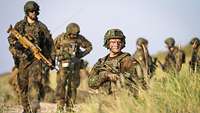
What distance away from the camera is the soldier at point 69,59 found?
16.2m

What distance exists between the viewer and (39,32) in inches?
540

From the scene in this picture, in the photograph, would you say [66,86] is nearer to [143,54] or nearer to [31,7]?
[31,7]

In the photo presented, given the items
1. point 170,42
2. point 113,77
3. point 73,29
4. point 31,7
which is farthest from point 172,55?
point 113,77

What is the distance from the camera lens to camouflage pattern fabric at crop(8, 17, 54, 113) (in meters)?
13.4

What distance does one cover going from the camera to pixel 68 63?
16.4 metres

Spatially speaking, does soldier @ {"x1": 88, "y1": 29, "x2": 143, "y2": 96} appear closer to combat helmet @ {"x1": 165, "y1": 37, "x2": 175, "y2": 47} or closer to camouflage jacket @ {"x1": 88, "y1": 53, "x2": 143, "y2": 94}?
camouflage jacket @ {"x1": 88, "y1": 53, "x2": 143, "y2": 94}

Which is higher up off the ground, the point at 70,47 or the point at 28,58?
the point at 70,47

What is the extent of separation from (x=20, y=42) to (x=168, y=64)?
379 inches

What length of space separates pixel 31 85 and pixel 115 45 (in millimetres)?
3606

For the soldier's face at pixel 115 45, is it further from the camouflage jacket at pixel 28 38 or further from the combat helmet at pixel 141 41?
the combat helmet at pixel 141 41

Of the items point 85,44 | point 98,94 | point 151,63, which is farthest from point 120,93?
point 151,63

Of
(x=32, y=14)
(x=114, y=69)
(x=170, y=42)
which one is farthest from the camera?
(x=170, y=42)

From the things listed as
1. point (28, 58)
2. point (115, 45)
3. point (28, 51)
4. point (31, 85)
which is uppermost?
point (28, 51)

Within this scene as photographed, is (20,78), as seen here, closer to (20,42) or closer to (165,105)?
(20,42)
